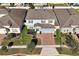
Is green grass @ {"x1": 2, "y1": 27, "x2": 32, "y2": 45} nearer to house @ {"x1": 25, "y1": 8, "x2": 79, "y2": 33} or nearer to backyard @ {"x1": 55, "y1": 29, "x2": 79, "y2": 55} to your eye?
house @ {"x1": 25, "y1": 8, "x2": 79, "y2": 33}

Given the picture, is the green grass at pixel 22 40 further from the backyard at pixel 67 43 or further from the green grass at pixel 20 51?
the backyard at pixel 67 43

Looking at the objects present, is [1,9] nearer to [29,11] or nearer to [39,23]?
[29,11]

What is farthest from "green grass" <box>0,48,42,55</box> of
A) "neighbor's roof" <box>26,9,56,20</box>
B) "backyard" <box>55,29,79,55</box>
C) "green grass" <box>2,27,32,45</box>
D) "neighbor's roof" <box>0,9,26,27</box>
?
"neighbor's roof" <box>26,9,56,20</box>

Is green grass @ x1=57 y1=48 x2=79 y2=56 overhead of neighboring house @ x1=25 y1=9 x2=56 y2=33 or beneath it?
beneath

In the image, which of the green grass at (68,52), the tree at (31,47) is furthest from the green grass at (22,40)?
the green grass at (68,52)

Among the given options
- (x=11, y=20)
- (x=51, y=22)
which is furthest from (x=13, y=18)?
(x=51, y=22)

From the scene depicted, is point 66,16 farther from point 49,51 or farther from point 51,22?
point 49,51

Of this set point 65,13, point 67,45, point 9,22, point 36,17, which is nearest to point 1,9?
point 9,22
